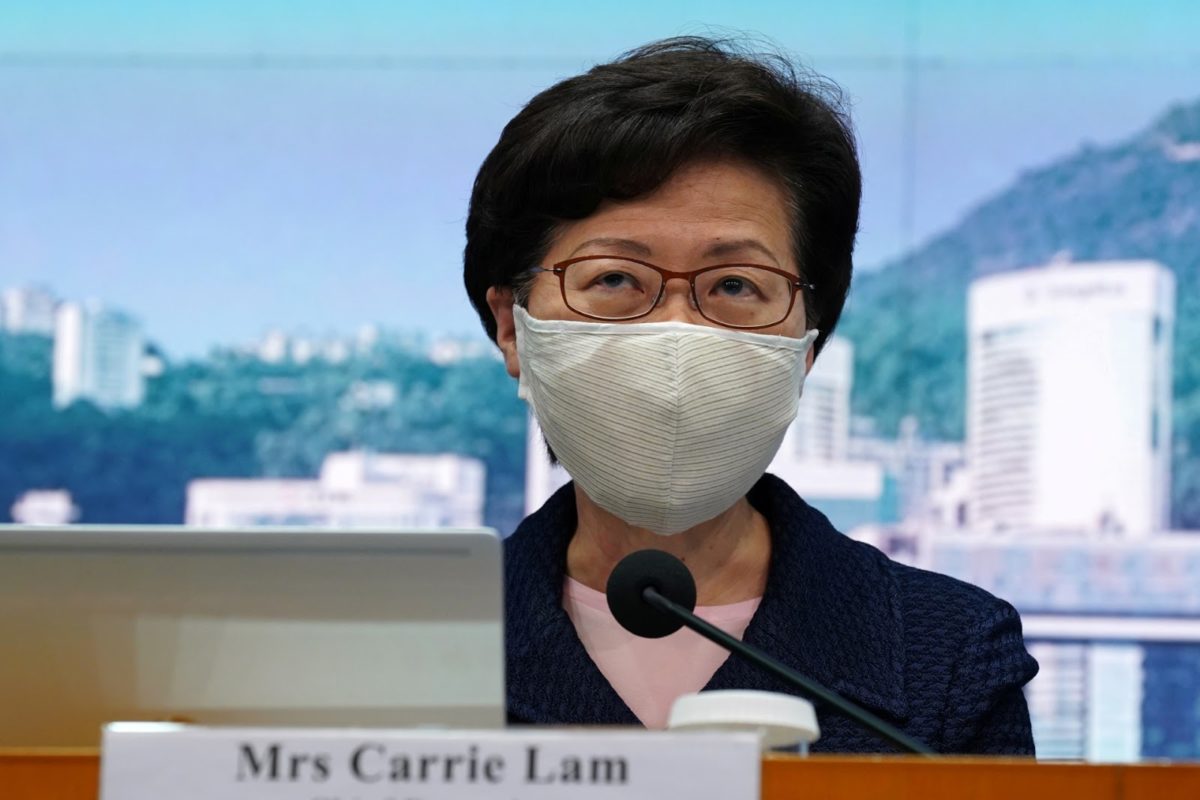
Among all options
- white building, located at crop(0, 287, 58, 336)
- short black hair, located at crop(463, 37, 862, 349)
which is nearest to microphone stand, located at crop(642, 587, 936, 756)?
short black hair, located at crop(463, 37, 862, 349)

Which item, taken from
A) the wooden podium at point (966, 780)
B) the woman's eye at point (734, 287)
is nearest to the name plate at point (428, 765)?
the wooden podium at point (966, 780)

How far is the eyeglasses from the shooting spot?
68.1 inches

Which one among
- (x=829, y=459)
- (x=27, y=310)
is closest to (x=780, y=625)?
(x=829, y=459)

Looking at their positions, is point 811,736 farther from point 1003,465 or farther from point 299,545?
point 1003,465

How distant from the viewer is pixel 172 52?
358 cm

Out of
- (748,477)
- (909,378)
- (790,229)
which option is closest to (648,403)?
(748,477)

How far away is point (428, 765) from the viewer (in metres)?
1.03

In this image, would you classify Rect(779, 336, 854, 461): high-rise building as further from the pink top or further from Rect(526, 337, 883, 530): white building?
the pink top

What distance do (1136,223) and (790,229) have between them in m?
1.89

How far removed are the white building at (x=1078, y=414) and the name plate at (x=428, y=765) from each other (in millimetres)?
2453

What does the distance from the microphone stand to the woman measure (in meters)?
0.34

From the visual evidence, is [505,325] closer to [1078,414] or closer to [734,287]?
[734,287]

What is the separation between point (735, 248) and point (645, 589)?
49cm

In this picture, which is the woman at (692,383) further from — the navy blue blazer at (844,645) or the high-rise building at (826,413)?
the high-rise building at (826,413)
